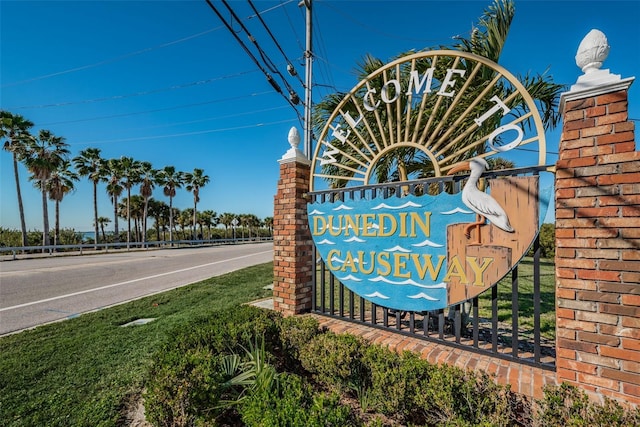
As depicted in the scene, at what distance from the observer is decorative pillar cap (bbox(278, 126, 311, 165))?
12.7 ft

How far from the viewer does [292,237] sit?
12.6 feet

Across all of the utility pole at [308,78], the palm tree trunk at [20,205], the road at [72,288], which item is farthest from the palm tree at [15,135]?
the utility pole at [308,78]

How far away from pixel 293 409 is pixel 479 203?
2.17 metres

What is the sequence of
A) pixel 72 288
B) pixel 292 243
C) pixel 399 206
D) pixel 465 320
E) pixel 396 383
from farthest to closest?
1. pixel 72 288
2. pixel 292 243
3. pixel 465 320
4. pixel 399 206
5. pixel 396 383

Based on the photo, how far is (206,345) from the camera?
8.88 feet

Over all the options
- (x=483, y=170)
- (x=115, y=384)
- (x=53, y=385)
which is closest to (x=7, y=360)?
(x=53, y=385)

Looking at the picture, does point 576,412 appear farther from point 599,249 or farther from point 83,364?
point 83,364

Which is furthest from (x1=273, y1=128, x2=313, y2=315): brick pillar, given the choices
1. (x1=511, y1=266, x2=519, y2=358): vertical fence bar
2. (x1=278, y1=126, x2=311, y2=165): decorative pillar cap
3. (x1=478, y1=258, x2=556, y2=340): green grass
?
(x1=478, y1=258, x2=556, y2=340): green grass

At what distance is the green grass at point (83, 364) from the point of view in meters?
2.36

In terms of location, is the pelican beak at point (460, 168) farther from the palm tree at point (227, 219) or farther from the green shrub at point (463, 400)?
the palm tree at point (227, 219)

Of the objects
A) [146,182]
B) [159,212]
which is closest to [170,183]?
[146,182]

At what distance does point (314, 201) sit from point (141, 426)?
2758 mm

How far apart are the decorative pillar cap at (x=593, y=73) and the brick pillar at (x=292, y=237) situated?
2802 mm

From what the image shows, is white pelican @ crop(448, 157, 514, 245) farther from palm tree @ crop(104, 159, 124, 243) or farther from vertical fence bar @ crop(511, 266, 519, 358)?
palm tree @ crop(104, 159, 124, 243)
